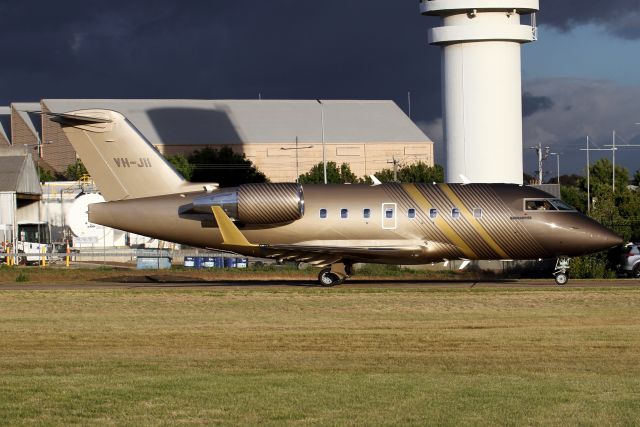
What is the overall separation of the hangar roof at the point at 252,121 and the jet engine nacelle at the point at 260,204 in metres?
79.8

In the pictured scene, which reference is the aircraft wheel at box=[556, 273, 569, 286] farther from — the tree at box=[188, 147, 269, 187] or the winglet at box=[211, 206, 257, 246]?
the tree at box=[188, 147, 269, 187]

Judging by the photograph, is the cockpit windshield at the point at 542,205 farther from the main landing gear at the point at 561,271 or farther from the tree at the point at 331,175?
the tree at the point at 331,175

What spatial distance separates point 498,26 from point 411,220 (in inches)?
982

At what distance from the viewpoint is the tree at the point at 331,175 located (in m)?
109

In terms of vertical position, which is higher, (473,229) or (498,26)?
(498,26)

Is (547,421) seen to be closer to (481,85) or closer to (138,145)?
(138,145)

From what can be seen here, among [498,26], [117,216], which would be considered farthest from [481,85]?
[117,216]

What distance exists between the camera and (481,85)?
61594mm

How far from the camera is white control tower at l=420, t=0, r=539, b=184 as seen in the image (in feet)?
198

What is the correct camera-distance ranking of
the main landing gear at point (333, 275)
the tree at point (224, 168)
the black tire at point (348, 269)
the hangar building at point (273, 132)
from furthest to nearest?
the hangar building at point (273, 132), the tree at point (224, 168), the black tire at point (348, 269), the main landing gear at point (333, 275)

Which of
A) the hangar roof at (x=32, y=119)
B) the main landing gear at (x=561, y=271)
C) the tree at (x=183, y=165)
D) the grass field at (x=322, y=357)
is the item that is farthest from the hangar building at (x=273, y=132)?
the grass field at (x=322, y=357)

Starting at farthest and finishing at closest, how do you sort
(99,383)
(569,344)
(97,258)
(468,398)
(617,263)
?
(97,258)
(617,263)
(569,344)
(99,383)
(468,398)

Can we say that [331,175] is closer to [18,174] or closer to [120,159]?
[18,174]

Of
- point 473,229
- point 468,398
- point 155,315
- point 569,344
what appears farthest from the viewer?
point 473,229
